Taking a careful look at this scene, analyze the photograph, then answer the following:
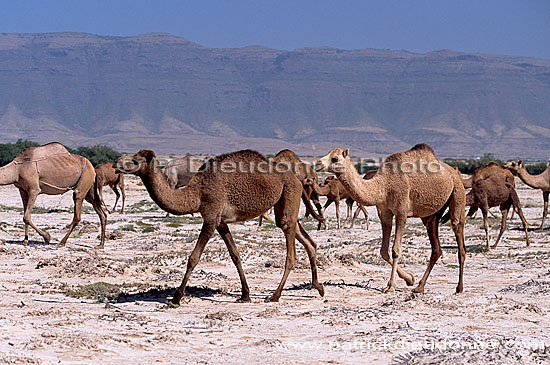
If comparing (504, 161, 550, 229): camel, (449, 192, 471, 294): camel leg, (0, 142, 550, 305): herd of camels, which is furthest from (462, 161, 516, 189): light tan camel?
(0, 142, 550, 305): herd of camels

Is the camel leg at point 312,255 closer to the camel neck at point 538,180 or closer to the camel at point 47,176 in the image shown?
the camel at point 47,176

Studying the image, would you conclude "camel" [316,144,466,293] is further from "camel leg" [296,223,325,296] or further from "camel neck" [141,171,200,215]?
"camel neck" [141,171,200,215]

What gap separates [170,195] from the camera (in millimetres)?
10336

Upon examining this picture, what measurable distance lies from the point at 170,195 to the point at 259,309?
181 centimetres

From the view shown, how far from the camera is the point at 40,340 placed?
7.77 meters

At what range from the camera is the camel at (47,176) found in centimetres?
1644

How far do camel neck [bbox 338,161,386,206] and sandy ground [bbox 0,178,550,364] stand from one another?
1354 millimetres

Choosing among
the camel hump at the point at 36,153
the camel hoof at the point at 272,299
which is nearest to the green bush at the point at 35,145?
the camel hump at the point at 36,153

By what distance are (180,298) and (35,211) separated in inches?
760

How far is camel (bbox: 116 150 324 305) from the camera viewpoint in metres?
10.3

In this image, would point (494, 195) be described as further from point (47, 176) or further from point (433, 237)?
point (47, 176)

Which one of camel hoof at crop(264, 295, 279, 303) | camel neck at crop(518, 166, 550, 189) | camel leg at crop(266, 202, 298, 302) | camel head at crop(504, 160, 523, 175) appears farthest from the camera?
camel neck at crop(518, 166, 550, 189)

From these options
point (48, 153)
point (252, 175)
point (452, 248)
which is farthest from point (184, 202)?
point (452, 248)

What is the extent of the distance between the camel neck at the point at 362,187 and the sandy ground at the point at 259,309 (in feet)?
4.44
